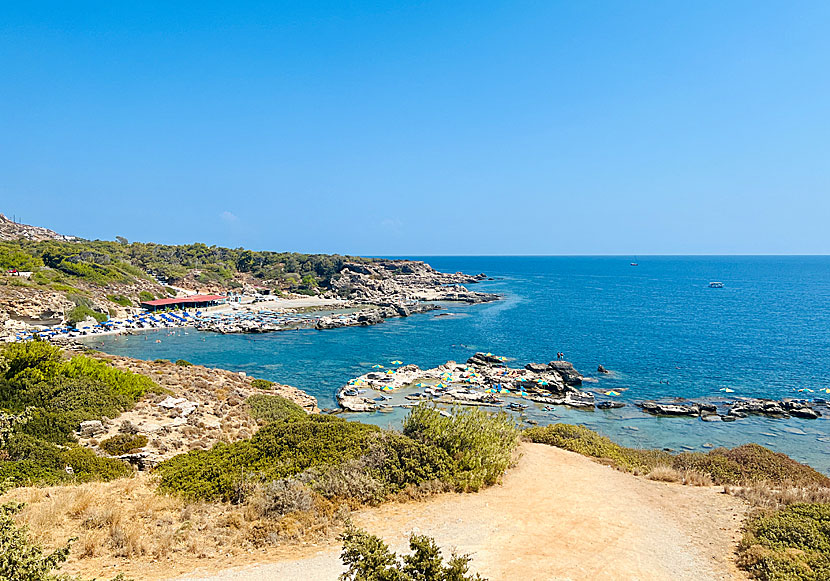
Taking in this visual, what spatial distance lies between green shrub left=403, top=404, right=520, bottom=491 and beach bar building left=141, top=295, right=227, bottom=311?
72.1 meters

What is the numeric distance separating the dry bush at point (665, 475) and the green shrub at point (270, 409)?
1401 centimetres

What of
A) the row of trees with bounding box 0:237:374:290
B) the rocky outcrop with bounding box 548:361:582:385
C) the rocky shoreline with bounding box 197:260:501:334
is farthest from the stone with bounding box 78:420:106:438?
the row of trees with bounding box 0:237:374:290

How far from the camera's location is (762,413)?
31.0m

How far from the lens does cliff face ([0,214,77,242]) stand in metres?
118

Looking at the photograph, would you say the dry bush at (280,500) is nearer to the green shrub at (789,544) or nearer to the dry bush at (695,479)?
the green shrub at (789,544)

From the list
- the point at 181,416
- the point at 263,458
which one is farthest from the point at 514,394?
the point at 263,458

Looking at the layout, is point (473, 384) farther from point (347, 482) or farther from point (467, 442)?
point (347, 482)

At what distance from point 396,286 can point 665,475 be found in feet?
318

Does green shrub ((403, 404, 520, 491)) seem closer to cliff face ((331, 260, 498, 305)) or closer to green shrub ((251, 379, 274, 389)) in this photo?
green shrub ((251, 379, 274, 389))

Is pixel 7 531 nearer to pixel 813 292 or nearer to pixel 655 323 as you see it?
pixel 655 323

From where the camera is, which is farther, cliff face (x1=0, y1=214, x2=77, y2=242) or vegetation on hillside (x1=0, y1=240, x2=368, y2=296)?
cliff face (x1=0, y1=214, x2=77, y2=242)

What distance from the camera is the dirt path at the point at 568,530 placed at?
8.44 metres

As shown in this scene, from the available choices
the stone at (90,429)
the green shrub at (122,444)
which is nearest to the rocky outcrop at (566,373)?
the green shrub at (122,444)

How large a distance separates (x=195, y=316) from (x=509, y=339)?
4472 centimetres
